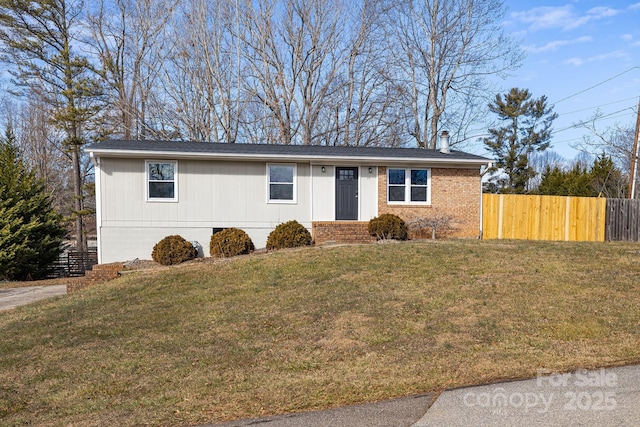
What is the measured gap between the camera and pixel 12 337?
7.41 meters

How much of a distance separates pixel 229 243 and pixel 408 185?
6.27 m

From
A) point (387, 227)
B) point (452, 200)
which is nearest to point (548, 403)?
point (387, 227)

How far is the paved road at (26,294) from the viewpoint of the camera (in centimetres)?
1113

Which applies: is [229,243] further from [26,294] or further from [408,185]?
[408,185]

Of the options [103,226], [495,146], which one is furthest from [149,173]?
[495,146]

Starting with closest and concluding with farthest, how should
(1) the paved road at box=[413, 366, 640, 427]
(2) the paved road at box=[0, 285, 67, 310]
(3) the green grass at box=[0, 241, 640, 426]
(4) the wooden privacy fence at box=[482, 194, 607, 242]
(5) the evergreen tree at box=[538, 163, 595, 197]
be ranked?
(1) the paved road at box=[413, 366, 640, 427], (3) the green grass at box=[0, 241, 640, 426], (2) the paved road at box=[0, 285, 67, 310], (4) the wooden privacy fence at box=[482, 194, 607, 242], (5) the evergreen tree at box=[538, 163, 595, 197]

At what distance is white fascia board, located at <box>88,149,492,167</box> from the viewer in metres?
14.1

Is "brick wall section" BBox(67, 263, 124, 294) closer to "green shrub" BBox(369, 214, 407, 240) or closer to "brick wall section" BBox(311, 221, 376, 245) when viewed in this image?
"brick wall section" BBox(311, 221, 376, 245)

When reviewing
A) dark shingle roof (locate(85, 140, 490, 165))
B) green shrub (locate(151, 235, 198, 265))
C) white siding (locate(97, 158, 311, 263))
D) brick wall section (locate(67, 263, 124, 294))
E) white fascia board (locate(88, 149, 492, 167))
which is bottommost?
brick wall section (locate(67, 263, 124, 294))

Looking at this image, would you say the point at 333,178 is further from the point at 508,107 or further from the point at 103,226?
the point at 508,107

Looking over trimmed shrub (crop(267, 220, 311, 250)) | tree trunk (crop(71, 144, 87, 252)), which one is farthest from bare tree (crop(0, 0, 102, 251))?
trimmed shrub (crop(267, 220, 311, 250))

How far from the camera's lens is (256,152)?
14992 mm

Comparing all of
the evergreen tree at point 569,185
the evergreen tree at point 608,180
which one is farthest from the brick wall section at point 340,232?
the evergreen tree at point 608,180

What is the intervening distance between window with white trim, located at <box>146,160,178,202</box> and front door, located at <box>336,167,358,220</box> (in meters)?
5.19
